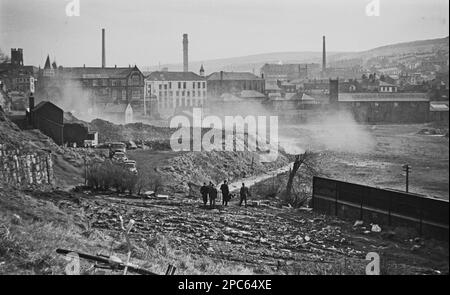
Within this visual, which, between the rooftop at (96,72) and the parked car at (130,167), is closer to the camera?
the rooftop at (96,72)

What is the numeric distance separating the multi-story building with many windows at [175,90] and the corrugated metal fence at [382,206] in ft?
5.95

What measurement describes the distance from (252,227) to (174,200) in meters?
1.68

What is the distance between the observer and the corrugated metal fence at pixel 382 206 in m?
3.55

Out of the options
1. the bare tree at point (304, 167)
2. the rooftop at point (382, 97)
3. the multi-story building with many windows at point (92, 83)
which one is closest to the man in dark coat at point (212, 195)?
the bare tree at point (304, 167)

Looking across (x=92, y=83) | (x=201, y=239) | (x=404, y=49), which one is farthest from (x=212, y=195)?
(x=404, y=49)

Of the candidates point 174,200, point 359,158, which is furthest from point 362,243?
point 174,200

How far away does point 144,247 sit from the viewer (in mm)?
4621

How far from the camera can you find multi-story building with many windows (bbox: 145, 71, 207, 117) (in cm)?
556

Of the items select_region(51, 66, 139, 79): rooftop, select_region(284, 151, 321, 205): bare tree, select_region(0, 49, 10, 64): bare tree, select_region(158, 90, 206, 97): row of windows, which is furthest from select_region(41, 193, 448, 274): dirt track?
select_region(0, 49, 10, 64): bare tree

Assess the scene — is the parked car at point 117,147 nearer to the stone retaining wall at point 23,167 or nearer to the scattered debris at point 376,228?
the stone retaining wall at point 23,167

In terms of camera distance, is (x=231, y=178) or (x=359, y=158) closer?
(x=359, y=158)

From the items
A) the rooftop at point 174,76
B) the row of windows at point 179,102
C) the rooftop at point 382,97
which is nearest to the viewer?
the rooftop at point 382,97

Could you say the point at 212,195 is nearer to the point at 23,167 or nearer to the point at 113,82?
the point at 113,82
